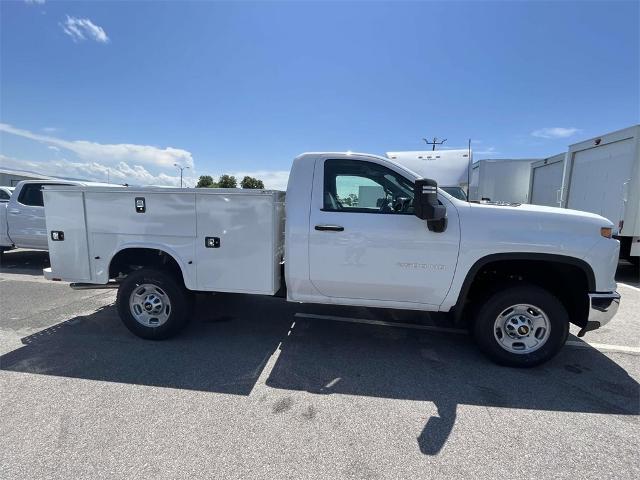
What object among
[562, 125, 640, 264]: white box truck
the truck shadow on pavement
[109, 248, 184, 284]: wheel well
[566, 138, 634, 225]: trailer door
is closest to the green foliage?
Answer: the truck shadow on pavement

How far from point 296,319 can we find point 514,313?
2614 mm

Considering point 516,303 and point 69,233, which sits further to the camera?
point 69,233

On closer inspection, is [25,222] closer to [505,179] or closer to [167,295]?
[167,295]

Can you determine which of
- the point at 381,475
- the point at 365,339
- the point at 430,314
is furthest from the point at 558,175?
the point at 381,475

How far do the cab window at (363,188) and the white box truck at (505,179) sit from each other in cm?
1054

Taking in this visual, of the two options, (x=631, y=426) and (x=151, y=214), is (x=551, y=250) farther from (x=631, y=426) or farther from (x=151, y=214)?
(x=151, y=214)

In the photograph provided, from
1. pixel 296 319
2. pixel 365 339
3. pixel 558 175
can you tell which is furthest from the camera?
pixel 558 175

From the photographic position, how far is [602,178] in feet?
26.1

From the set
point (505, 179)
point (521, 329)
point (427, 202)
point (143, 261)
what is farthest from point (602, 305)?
point (505, 179)

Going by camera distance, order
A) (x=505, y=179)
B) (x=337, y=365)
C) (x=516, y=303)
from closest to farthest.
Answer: (x=516, y=303), (x=337, y=365), (x=505, y=179)

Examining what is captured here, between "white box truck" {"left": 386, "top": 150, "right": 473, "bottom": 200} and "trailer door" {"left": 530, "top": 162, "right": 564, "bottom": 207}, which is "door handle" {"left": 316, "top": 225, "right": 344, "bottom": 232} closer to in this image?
"white box truck" {"left": 386, "top": 150, "right": 473, "bottom": 200}

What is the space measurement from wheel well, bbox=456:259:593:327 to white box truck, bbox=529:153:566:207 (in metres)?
7.13

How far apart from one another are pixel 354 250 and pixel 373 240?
212 millimetres

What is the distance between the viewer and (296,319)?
15.9 ft
